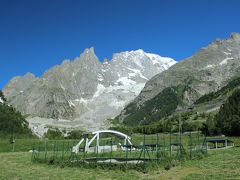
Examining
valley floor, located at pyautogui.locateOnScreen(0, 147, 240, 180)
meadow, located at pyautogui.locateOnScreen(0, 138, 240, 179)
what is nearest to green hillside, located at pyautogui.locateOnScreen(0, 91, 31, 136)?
valley floor, located at pyautogui.locateOnScreen(0, 147, 240, 180)

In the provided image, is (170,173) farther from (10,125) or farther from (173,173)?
(10,125)

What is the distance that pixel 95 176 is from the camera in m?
29.9

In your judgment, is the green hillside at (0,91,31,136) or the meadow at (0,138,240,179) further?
the green hillside at (0,91,31,136)

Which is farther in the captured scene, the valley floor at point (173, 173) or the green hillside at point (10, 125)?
the green hillside at point (10, 125)

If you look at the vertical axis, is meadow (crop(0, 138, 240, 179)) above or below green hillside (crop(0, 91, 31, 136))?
below

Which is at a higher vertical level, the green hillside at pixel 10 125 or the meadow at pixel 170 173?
the green hillside at pixel 10 125

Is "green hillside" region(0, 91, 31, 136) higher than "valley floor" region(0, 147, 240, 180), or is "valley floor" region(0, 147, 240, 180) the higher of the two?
"green hillside" region(0, 91, 31, 136)

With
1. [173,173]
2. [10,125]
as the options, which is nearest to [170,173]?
[173,173]

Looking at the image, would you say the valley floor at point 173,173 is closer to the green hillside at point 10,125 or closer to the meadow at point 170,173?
the meadow at point 170,173

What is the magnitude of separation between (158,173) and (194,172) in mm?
3143

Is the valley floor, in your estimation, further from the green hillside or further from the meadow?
the green hillside

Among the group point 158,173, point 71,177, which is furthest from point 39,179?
point 158,173

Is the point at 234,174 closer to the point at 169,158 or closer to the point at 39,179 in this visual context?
the point at 169,158

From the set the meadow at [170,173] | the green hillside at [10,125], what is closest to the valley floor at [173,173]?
the meadow at [170,173]
